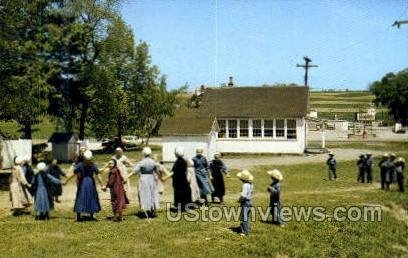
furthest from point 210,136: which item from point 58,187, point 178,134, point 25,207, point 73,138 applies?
point 25,207

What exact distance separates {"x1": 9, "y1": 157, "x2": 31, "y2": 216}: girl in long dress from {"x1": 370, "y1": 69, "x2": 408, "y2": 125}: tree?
85.5 meters

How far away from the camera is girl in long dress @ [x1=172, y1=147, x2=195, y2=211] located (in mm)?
15391

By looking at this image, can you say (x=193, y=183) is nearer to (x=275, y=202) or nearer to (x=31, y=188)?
(x=275, y=202)

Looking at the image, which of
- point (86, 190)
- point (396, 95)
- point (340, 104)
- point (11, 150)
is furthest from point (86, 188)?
point (340, 104)

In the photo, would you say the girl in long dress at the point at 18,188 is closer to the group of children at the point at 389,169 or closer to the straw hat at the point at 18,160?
the straw hat at the point at 18,160

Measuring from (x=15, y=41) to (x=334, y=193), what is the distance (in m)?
15.9

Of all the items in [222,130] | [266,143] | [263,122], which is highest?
[263,122]

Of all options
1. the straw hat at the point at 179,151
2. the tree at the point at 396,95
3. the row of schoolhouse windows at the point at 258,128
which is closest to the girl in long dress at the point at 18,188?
the straw hat at the point at 179,151

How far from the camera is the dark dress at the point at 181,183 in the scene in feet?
50.5

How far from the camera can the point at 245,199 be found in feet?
43.3

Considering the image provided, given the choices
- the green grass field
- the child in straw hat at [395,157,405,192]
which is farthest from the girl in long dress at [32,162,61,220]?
the child in straw hat at [395,157,405,192]

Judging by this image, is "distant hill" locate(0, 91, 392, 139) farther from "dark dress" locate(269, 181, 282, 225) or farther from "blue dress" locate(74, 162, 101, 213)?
"dark dress" locate(269, 181, 282, 225)

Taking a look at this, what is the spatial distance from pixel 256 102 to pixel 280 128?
354 centimetres

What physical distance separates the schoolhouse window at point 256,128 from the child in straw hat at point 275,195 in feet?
87.7
